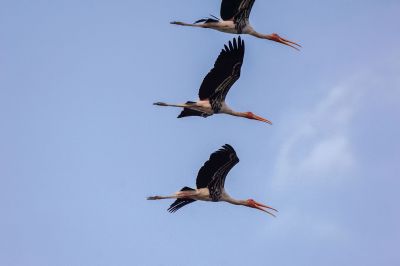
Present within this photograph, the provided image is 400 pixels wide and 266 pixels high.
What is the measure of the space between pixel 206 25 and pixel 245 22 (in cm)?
167

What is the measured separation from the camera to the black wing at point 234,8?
150 ft

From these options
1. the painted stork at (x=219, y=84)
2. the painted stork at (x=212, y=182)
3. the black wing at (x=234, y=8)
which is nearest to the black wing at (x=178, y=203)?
the painted stork at (x=212, y=182)

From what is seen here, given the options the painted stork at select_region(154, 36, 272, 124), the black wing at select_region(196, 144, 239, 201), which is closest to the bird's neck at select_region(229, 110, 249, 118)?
the painted stork at select_region(154, 36, 272, 124)

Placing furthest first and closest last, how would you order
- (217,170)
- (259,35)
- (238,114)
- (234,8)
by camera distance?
(259,35), (238,114), (234,8), (217,170)

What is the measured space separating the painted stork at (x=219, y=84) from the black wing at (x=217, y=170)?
9.14ft

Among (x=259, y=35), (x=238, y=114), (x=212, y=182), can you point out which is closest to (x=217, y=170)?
(x=212, y=182)

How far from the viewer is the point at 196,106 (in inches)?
1818

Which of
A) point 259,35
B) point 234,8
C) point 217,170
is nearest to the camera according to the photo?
point 217,170

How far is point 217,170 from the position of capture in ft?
146

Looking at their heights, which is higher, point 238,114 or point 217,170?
point 238,114

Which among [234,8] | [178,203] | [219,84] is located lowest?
[178,203]

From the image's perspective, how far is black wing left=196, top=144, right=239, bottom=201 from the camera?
43.5 meters

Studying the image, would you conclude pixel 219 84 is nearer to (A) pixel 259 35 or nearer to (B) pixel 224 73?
(B) pixel 224 73

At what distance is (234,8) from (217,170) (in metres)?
5.79
